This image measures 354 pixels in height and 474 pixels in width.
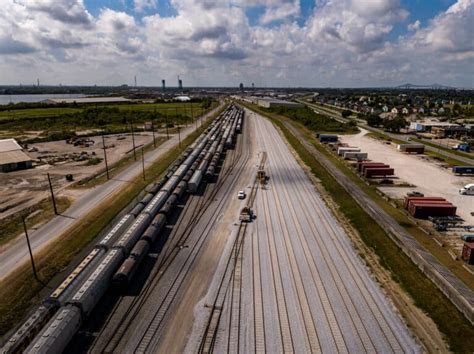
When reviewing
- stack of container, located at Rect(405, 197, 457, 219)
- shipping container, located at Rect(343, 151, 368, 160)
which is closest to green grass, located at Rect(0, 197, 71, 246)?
stack of container, located at Rect(405, 197, 457, 219)

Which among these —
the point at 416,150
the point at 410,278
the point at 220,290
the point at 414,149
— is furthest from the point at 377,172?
the point at 220,290

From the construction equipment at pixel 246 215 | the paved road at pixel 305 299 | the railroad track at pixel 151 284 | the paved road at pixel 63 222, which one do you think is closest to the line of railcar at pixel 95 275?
the railroad track at pixel 151 284

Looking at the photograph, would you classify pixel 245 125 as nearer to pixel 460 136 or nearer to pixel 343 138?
pixel 343 138

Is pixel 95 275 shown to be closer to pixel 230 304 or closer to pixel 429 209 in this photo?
pixel 230 304

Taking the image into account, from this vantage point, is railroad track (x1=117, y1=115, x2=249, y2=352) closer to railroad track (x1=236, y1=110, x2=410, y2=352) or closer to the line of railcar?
the line of railcar

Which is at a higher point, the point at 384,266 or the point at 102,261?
the point at 102,261

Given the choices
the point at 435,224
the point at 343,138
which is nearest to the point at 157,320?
the point at 435,224

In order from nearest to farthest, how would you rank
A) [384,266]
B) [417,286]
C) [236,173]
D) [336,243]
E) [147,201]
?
[417,286] < [384,266] < [336,243] < [147,201] < [236,173]
